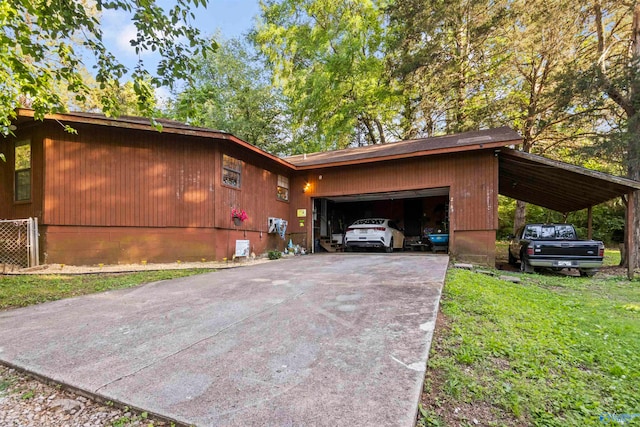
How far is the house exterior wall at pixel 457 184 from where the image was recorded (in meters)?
9.02

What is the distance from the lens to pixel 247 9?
2025 centimetres

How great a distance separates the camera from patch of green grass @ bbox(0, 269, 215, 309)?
4.62m

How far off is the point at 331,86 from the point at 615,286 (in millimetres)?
16423

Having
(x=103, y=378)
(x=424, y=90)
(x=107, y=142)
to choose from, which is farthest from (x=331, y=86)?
(x=103, y=378)

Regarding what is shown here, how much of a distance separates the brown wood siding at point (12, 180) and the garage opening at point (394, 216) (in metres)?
8.54

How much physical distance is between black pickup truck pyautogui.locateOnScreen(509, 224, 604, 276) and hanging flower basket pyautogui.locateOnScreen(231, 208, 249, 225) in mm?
8238

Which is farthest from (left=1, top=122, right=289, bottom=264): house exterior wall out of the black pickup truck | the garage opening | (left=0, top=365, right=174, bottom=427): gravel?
the black pickup truck

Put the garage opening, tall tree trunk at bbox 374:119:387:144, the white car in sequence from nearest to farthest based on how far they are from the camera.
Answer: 1. the white car
2. the garage opening
3. tall tree trunk at bbox 374:119:387:144

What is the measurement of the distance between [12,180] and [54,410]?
9.11 meters

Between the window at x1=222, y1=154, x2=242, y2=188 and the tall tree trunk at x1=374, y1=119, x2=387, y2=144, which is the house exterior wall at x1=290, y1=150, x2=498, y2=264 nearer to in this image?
the window at x1=222, y1=154, x2=242, y2=188

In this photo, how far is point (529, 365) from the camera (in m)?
2.38

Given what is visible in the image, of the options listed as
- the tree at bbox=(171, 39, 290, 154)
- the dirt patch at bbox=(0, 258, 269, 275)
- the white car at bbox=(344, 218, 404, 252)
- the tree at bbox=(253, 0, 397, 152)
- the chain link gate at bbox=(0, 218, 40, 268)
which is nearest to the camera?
the dirt patch at bbox=(0, 258, 269, 275)

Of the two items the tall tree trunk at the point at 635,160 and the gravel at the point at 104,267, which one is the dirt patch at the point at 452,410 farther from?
the tall tree trunk at the point at 635,160

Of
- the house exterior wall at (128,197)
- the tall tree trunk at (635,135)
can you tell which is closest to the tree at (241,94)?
the house exterior wall at (128,197)
